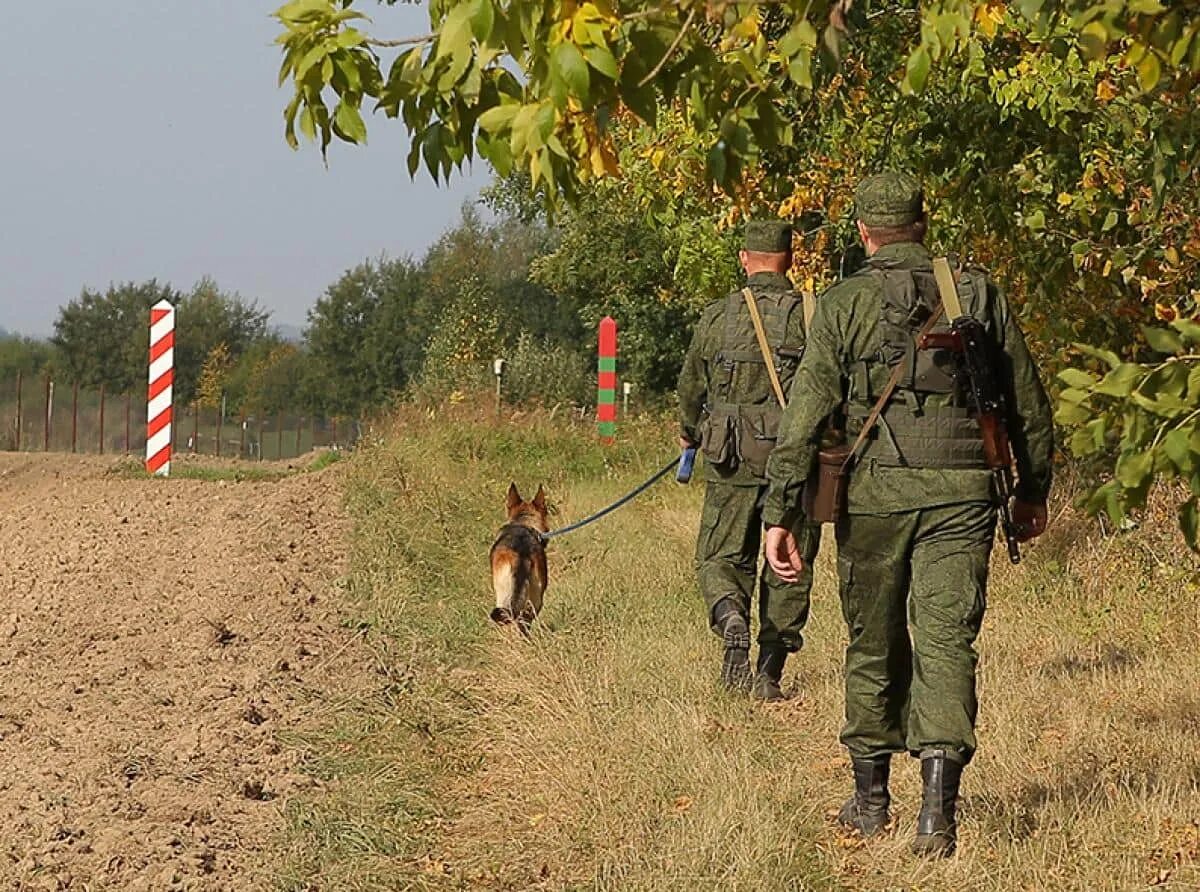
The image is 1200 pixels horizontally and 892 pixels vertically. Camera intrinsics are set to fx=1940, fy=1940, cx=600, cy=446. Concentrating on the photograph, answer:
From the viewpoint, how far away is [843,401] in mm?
5746

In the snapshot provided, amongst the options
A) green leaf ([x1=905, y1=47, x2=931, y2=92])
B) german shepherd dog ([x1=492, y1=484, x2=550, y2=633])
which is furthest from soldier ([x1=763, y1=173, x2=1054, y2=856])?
german shepherd dog ([x1=492, y1=484, x2=550, y2=633])

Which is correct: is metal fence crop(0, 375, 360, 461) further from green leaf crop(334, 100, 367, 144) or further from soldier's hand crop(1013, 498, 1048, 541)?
green leaf crop(334, 100, 367, 144)

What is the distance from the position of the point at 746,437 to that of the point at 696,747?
191cm

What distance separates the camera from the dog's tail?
9.56m

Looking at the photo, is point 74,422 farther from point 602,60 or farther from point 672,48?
point 602,60

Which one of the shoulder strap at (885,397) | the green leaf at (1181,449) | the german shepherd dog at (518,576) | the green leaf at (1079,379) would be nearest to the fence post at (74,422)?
the german shepherd dog at (518,576)

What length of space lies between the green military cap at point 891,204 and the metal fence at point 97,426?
864 inches

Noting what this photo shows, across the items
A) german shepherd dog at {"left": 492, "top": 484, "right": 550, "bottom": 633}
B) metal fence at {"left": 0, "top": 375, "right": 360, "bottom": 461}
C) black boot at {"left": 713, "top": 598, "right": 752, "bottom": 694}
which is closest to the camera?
black boot at {"left": 713, "top": 598, "right": 752, "bottom": 694}

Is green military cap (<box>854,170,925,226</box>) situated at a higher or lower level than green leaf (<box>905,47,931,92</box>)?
higher

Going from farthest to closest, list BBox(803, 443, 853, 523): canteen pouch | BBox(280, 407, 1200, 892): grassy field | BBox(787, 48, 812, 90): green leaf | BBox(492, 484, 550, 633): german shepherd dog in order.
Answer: BBox(492, 484, 550, 633): german shepherd dog < BBox(803, 443, 853, 523): canteen pouch < BBox(280, 407, 1200, 892): grassy field < BBox(787, 48, 812, 90): green leaf

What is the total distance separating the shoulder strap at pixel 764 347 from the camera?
8.09 metres

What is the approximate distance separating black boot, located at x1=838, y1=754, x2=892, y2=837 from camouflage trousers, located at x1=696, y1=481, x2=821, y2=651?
7.38 feet

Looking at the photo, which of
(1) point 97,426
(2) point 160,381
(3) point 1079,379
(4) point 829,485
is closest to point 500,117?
(3) point 1079,379

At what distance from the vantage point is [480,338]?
49875 mm
